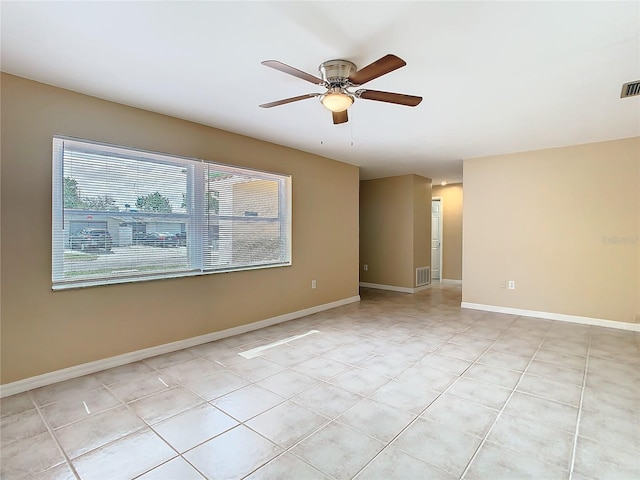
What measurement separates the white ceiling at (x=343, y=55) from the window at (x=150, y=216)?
582mm

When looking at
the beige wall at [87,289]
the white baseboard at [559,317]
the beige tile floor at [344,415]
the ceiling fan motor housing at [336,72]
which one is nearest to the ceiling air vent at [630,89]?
the ceiling fan motor housing at [336,72]

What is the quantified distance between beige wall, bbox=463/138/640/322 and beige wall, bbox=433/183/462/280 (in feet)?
8.38

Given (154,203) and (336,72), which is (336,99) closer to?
(336,72)

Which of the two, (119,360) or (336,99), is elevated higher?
(336,99)

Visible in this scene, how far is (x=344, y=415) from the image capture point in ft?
7.24

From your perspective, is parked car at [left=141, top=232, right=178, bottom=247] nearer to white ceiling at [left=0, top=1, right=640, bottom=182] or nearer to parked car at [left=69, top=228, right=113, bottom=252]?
parked car at [left=69, top=228, right=113, bottom=252]

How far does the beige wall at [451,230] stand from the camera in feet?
25.8

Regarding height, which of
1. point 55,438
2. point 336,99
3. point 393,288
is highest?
point 336,99

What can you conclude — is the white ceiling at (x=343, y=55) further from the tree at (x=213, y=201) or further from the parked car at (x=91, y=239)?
the parked car at (x=91, y=239)

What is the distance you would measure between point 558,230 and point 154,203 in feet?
17.0

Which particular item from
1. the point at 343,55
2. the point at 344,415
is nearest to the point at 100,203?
the point at 343,55

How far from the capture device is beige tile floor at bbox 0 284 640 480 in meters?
1.74

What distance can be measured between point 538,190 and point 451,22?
382 centimetres

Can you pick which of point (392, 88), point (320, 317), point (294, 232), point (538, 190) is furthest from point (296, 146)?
point (538, 190)
